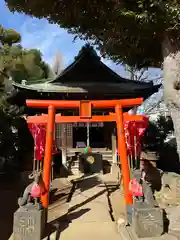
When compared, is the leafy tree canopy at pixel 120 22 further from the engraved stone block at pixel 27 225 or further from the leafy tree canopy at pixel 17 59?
the leafy tree canopy at pixel 17 59

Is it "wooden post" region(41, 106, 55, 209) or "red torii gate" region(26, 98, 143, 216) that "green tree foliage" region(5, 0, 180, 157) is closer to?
"red torii gate" region(26, 98, 143, 216)

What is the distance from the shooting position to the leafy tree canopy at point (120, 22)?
20.5 feet

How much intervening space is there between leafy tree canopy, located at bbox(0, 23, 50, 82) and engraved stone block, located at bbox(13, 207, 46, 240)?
16.7m

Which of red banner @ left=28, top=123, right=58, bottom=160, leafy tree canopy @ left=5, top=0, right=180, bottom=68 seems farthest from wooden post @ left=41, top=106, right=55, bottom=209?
leafy tree canopy @ left=5, top=0, right=180, bottom=68

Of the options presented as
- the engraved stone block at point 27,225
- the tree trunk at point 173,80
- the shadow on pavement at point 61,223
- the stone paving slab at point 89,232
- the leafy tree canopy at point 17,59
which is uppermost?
the leafy tree canopy at point 17,59

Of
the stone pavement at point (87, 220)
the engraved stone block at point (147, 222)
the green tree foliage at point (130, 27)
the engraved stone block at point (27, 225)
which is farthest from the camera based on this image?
the green tree foliage at point (130, 27)

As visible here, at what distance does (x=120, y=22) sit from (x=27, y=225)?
595 cm

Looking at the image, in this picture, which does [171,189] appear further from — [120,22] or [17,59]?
[17,59]

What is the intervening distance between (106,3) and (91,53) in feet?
19.2

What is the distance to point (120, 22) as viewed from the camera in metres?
6.90

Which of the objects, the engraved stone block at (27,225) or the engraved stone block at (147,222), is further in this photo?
the engraved stone block at (147,222)

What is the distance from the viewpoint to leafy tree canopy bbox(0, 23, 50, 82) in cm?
2098

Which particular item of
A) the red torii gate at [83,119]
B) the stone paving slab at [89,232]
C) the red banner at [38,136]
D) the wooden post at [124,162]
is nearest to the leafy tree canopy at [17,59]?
the red banner at [38,136]

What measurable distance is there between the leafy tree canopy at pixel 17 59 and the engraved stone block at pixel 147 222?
17663 millimetres
